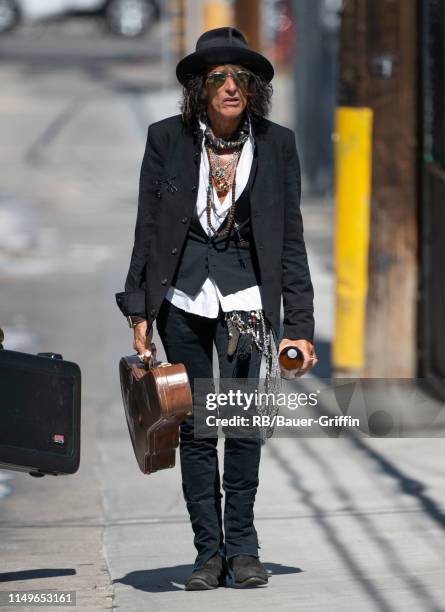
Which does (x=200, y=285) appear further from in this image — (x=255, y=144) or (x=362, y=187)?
(x=362, y=187)

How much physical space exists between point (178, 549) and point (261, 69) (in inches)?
75.6

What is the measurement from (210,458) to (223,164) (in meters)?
0.98

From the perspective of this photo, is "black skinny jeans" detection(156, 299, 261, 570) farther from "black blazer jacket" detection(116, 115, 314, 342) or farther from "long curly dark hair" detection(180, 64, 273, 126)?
"long curly dark hair" detection(180, 64, 273, 126)

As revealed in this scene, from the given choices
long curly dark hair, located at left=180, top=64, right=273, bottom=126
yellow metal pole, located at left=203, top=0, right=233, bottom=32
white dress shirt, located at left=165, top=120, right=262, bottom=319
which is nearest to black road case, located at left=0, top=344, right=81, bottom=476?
white dress shirt, located at left=165, top=120, right=262, bottom=319

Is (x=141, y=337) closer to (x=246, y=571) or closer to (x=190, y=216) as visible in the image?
(x=190, y=216)

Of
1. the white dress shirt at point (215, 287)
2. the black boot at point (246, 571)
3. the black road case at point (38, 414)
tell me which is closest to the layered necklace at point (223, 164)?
the white dress shirt at point (215, 287)

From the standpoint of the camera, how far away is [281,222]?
521 cm

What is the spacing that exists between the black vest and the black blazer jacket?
5 cm

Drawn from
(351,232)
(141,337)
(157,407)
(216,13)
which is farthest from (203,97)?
(216,13)

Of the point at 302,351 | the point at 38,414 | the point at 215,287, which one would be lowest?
the point at 38,414

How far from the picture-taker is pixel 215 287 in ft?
17.0

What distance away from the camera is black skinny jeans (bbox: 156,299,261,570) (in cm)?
525

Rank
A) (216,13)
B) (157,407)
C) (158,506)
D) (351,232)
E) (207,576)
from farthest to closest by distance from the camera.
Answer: (216,13) → (351,232) → (158,506) → (207,576) → (157,407)

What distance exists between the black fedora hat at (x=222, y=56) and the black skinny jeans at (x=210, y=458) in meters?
0.77
